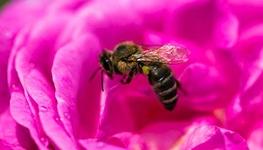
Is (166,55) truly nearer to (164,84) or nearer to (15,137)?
(164,84)

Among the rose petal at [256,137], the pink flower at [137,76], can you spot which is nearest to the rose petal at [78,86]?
the pink flower at [137,76]

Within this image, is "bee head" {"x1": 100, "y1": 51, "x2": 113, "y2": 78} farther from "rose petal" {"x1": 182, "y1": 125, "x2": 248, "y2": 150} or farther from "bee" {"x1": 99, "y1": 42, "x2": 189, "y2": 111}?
"rose petal" {"x1": 182, "y1": 125, "x2": 248, "y2": 150}

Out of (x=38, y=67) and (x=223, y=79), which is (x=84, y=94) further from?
(x=223, y=79)

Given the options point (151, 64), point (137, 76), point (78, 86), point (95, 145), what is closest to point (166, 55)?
point (151, 64)

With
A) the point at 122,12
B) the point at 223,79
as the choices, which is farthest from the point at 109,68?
the point at 223,79

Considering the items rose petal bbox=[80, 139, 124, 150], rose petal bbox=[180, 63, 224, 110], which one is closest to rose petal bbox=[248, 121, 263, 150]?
rose petal bbox=[180, 63, 224, 110]

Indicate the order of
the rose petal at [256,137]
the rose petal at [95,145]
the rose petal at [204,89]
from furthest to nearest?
1. the rose petal at [204,89]
2. the rose petal at [256,137]
3. the rose petal at [95,145]

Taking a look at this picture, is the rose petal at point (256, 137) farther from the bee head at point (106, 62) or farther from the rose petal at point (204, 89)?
the bee head at point (106, 62)
